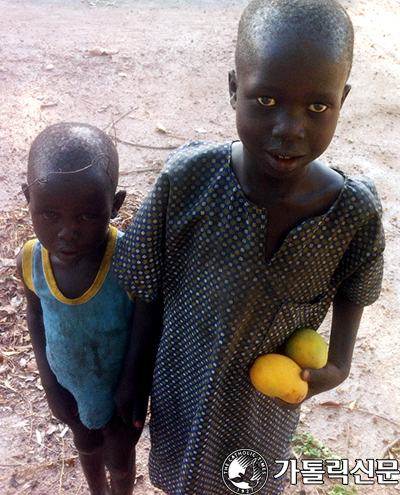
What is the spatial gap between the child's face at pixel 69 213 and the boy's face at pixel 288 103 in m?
0.52

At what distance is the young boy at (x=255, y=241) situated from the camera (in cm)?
111

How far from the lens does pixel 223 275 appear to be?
54.3 inches

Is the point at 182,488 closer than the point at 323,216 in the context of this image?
No

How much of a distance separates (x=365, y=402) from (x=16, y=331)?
205 centimetres

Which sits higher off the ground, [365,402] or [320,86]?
[320,86]

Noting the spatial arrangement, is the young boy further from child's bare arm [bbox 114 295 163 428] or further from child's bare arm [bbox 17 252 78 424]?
child's bare arm [bbox 17 252 78 424]

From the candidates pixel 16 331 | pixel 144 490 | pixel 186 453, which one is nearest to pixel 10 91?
pixel 16 331

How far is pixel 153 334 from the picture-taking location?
5.45 ft

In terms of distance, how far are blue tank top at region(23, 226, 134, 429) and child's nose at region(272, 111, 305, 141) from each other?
703 mm

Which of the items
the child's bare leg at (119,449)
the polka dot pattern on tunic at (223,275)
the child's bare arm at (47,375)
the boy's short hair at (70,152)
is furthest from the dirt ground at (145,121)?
the boy's short hair at (70,152)

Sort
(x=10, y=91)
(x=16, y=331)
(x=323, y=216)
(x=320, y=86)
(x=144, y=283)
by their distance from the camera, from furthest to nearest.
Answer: (x=10, y=91), (x=16, y=331), (x=144, y=283), (x=323, y=216), (x=320, y=86)

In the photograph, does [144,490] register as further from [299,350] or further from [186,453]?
[299,350]

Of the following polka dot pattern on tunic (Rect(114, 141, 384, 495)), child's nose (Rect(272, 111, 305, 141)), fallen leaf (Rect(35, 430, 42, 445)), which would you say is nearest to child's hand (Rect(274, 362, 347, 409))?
polka dot pattern on tunic (Rect(114, 141, 384, 495))

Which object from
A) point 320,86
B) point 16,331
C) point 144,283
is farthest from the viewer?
point 16,331
